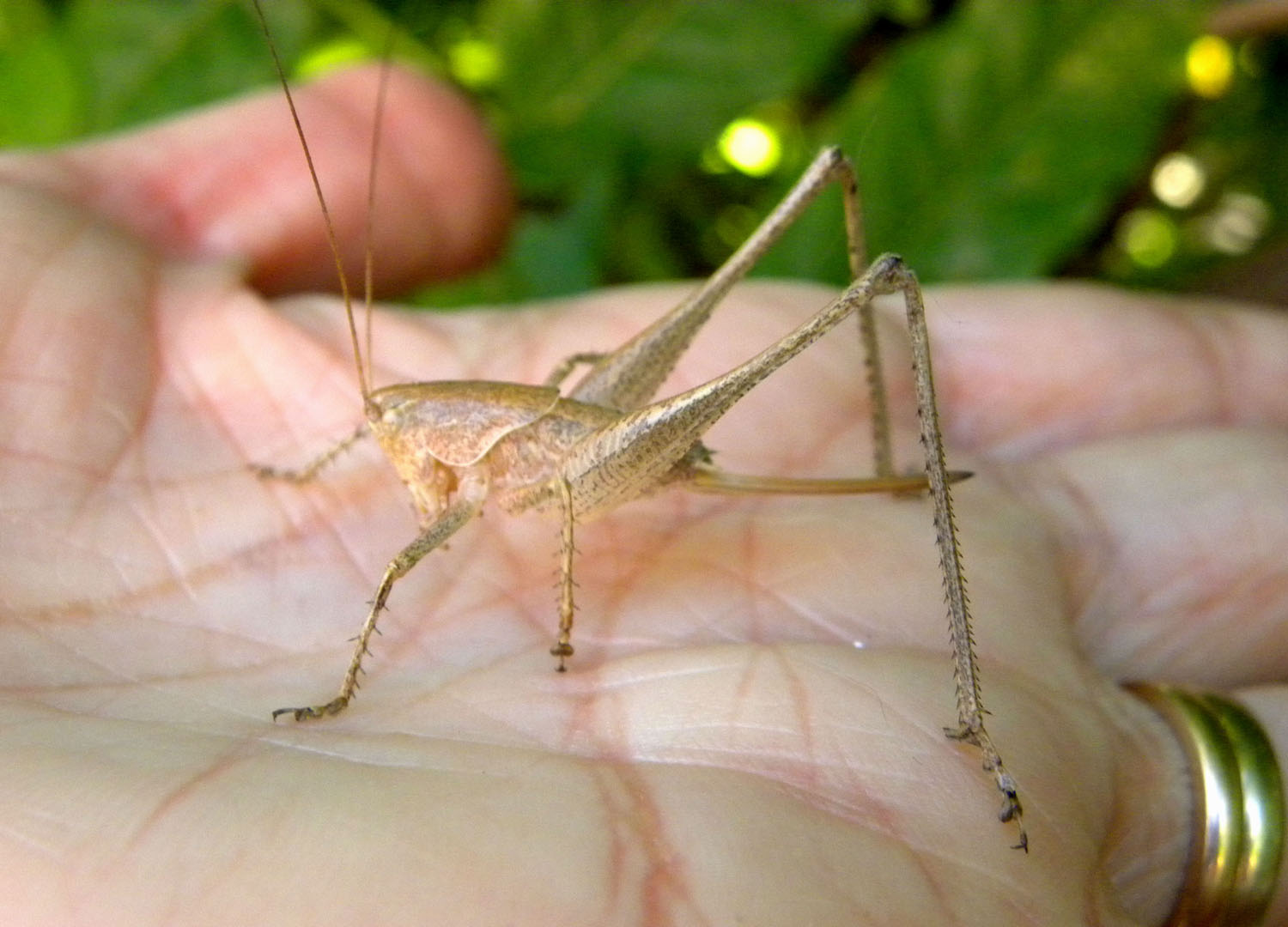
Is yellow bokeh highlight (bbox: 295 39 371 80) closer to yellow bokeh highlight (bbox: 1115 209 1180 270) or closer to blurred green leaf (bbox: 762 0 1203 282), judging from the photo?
blurred green leaf (bbox: 762 0 1203 282)

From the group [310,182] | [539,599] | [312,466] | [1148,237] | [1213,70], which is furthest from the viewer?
[1148,237]

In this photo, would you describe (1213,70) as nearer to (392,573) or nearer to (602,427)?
(602,427)

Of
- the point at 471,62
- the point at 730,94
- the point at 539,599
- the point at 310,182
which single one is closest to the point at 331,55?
the point at 471,62

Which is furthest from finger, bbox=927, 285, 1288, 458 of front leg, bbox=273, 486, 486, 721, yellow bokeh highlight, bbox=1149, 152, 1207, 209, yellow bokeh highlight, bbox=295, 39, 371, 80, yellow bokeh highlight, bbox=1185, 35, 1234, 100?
yellow bokeh highlight, bbox=295, 39, 371, 80

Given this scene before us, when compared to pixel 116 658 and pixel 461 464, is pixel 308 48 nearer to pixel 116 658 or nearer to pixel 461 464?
pixel 461 464

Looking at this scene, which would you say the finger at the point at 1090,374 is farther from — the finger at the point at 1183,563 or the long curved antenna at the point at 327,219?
the long curved antenna at the point at 327,219
